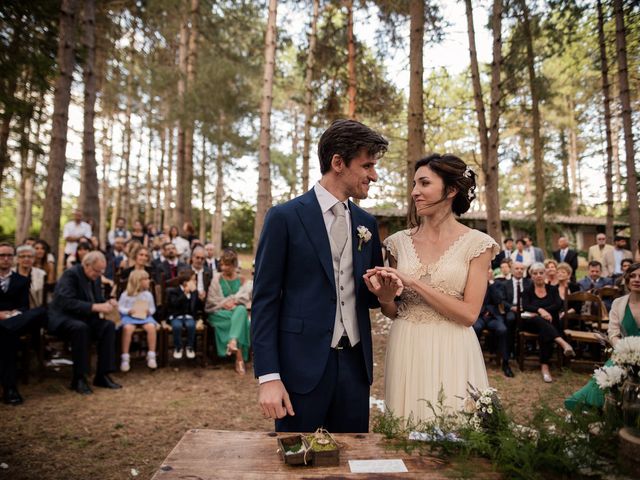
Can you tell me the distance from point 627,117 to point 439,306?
9.22 metres

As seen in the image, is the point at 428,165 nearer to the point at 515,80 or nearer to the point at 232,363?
the point at 232,363

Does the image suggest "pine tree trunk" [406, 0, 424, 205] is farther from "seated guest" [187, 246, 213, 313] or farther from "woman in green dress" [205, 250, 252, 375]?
"seated guest" [187, 246, 213, 313]

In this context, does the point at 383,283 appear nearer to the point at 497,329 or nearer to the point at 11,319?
the point at 11,319

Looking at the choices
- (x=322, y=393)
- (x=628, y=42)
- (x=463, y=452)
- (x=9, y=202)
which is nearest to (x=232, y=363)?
(x=322, y=393)

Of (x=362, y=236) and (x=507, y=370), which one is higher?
(x=362, y=236)

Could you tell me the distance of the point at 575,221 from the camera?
85.5ft

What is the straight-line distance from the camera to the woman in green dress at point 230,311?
7.01 metres

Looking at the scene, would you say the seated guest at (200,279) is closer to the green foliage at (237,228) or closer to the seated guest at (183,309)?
the seated guest at (183,309)

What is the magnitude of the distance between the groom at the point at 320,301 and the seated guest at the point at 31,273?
202 inches

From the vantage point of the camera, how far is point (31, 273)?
19.9 feet

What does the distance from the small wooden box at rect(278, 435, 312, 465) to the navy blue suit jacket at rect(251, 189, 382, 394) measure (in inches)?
13.0

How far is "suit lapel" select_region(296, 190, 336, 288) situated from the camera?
2004mm

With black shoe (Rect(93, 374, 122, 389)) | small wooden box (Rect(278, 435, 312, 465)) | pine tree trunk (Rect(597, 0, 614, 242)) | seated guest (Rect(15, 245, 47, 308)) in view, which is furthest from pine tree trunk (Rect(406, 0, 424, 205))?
small wooden box (Rect(278, 435, 312, 465))

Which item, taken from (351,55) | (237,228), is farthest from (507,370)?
(237,228)
